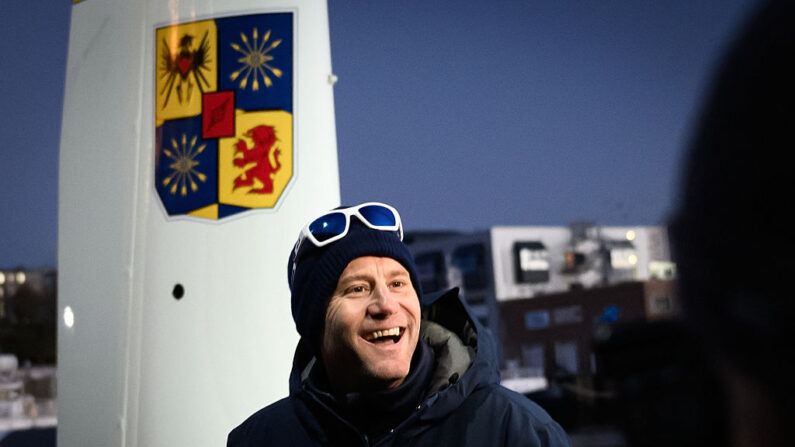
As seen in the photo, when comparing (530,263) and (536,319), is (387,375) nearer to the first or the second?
(536,319)

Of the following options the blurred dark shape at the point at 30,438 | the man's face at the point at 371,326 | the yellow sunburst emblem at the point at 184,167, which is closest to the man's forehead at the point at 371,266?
the man's face at the point at 371,326

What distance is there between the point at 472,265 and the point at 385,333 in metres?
41.2

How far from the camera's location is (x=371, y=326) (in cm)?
221

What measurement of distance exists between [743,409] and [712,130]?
122 millimetres

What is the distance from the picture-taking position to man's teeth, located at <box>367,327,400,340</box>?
2.19 m

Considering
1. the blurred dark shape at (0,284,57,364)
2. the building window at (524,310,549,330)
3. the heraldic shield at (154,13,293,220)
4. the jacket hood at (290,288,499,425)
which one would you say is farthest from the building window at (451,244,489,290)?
the jacket hood at (290,288,499,425)

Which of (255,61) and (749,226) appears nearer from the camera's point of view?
(749,226)

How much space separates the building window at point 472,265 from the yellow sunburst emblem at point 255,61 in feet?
128

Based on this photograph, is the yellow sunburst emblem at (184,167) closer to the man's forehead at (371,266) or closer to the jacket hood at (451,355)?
the jacket hood at (451,355)

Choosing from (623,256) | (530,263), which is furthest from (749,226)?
(623,256)

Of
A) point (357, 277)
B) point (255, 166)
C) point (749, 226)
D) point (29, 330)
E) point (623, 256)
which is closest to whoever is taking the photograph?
point (749, 226)

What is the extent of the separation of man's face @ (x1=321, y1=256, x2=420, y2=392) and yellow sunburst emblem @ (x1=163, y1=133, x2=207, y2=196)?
5.47 feet

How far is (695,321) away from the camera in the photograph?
1.24 ft

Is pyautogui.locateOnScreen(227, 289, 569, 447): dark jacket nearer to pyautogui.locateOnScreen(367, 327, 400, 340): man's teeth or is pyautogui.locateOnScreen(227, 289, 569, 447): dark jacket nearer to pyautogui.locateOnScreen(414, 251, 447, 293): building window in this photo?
pyautogui.locateOnScreen(367, 327, 400, 340): man's teeth
